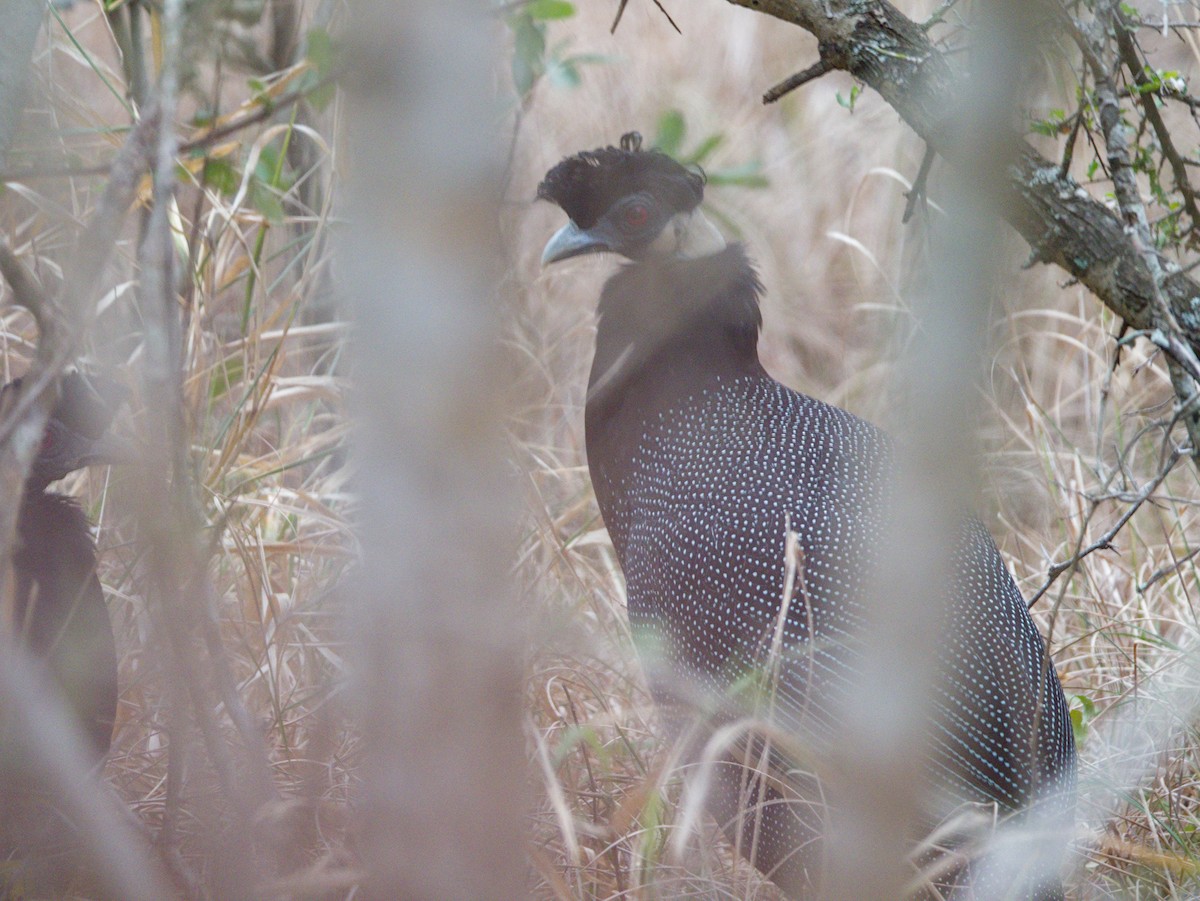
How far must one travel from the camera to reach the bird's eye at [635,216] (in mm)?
2928

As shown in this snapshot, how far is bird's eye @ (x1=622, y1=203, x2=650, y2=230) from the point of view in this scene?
9.61 ft

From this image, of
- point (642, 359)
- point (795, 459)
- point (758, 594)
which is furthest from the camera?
point (642, 359)

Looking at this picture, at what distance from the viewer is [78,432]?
102 inches

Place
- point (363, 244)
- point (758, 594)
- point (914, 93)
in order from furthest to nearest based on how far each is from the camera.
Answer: point (758, 594) → point (914, 93) → point (363, 244)

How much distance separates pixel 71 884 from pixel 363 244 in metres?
1.75

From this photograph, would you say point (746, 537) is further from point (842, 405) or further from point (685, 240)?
point (842, 405)

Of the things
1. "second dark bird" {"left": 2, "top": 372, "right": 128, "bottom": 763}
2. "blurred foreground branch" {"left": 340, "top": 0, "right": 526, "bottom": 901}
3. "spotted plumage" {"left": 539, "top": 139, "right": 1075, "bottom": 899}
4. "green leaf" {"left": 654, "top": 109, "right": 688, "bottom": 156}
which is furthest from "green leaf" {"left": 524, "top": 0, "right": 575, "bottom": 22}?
"blurred foreground branch" {"left": 340, "top": 0, "right": 526, "bottom": 901}

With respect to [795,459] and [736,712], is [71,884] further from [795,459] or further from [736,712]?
[795,459]

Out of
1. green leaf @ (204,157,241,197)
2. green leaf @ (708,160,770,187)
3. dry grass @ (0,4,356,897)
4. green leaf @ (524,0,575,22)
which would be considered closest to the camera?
dry grass @ (0,4,356,897)

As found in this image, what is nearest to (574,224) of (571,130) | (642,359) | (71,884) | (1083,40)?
(642,359)

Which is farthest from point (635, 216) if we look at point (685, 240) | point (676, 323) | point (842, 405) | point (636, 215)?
point (842, 405)

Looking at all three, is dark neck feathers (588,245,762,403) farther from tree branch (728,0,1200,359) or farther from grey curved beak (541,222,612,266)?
tree branch (728,0,1200,359)

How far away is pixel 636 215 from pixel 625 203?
4 centimetres

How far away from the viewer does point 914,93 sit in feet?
7.27
